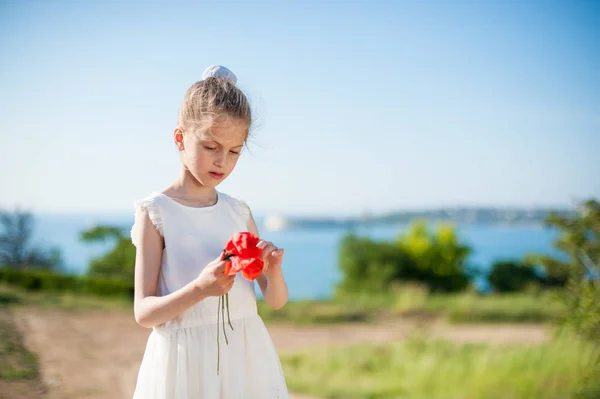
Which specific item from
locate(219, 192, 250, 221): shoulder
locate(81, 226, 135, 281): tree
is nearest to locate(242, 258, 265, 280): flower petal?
locate(219, 192, 250, 221): shoulder

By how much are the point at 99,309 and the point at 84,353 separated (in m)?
3.97

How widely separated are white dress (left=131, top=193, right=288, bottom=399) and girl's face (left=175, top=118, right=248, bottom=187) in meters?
0.14

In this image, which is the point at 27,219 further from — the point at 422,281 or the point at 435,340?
the point at 422,281

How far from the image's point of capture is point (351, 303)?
1268 cm

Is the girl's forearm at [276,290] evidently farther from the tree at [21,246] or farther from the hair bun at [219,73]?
the tree at [21,246]

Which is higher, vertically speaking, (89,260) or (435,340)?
(89,260)

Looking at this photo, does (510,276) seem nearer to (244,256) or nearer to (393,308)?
(393,308)

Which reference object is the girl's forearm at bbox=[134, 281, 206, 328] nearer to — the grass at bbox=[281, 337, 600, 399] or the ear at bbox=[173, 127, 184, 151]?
the ear at bbox=[173, 127, 184, 151]

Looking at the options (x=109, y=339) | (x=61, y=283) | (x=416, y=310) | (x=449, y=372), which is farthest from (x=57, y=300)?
(x=449, y=372)

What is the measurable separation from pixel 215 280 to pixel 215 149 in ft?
1.63

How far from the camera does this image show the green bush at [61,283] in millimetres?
10836

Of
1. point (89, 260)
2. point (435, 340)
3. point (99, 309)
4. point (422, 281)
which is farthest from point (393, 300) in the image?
point (89, 260)

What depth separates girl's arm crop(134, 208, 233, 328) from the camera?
1.64 meters

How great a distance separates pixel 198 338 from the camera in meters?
1.85
